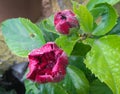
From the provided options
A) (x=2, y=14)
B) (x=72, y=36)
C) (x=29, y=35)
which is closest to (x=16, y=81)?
(x=2, y=14)

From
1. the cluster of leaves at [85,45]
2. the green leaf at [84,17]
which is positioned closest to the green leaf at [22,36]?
the cluster of leaves at [85,45]

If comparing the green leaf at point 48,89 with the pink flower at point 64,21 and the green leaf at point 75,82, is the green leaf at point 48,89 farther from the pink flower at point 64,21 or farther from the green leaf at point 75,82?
the pink flower at point 64,21

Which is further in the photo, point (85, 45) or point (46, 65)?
point (85, 45)

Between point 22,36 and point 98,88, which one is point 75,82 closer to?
point 98,88

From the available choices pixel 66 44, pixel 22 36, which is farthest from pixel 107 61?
pixel 22 36

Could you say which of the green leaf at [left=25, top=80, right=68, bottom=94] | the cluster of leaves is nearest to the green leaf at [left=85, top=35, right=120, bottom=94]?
the cluster of leaves

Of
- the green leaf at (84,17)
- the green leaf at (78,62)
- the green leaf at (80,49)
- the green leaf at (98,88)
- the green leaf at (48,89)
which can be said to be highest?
the green leaf at (84,17)
